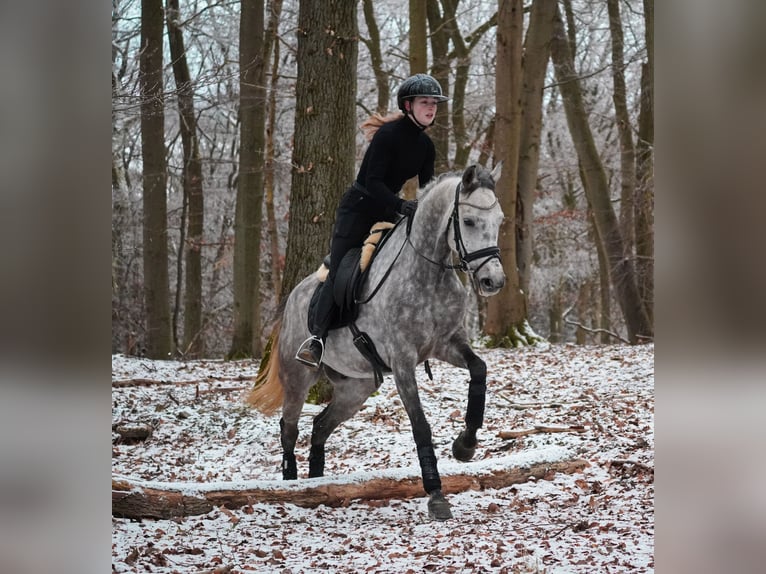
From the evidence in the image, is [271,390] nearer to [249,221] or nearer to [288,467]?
[288,467]

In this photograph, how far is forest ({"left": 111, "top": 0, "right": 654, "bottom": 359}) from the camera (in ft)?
23.8

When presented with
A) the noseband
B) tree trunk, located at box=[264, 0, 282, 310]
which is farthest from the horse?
tree trunk, located at box=[264, 0, 282, 310]

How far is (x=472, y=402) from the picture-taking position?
4.38m

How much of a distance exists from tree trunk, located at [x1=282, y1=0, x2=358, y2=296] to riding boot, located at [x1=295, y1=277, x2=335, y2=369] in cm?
197

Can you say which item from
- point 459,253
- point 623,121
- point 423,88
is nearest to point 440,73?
point 623,121

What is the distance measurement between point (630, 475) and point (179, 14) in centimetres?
1086

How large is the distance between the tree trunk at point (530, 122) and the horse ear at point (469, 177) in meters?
7.30

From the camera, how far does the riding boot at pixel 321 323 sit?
16.3ft

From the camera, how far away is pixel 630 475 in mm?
5137

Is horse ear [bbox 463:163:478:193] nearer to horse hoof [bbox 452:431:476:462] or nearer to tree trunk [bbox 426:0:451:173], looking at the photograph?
horse hoof [bbox 452:431:476:462]

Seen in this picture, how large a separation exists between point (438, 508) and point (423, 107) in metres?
2.24

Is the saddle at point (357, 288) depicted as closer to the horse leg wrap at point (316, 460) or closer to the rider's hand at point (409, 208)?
the rider's hand at point (409, 208)
